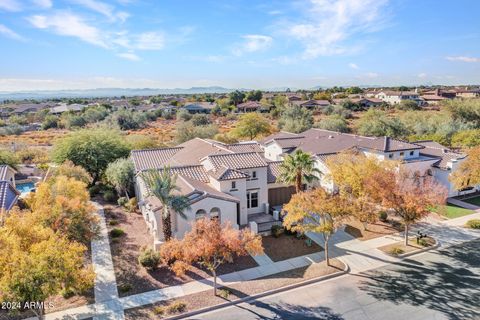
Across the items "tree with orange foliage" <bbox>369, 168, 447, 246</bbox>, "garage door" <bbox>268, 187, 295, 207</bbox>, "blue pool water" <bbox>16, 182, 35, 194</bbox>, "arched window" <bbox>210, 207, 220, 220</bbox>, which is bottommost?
"blue pool water" <bbox>16, 182, 35, 194</bbox>

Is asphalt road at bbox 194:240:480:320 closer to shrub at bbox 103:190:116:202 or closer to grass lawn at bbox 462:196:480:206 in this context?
grass lawn at bbox 462:196:480:206

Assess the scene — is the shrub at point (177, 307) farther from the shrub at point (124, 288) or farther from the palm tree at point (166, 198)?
the palm tree at point (166, 198)

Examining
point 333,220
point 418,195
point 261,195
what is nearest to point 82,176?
point 261,195

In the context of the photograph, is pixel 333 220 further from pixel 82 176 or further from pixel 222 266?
pixel 82 176

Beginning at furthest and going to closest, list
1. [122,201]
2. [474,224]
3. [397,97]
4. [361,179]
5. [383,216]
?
1. [397,97]
2. [122,201]
3. [383,216]
4. [474,224]
5. [361,179]

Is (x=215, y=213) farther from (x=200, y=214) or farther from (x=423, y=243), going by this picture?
(x=423, y=243)

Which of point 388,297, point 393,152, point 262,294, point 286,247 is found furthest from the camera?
point 393,152

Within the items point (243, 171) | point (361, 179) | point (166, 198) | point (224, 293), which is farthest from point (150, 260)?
point (361, 179)

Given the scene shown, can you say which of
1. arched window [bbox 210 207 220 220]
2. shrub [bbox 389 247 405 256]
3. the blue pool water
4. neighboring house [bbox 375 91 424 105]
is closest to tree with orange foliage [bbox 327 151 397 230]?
shrub [bbox 389 247 405 256]
